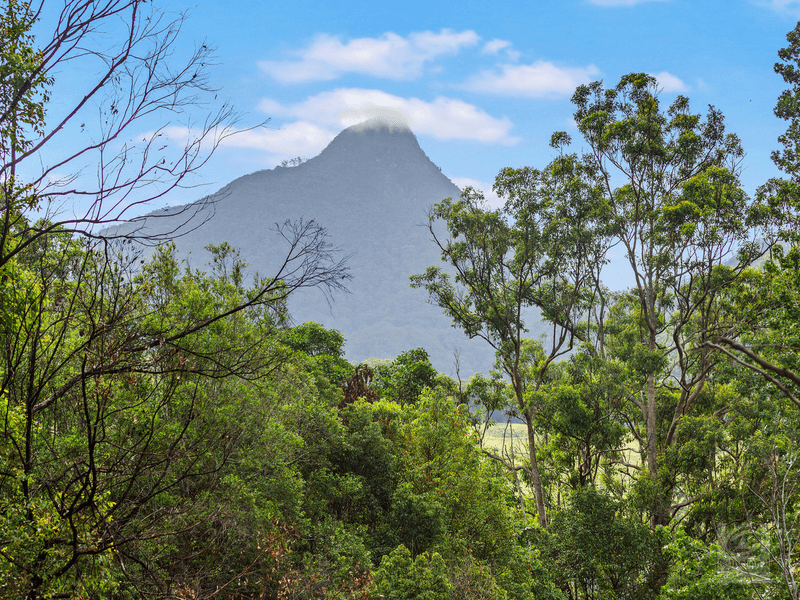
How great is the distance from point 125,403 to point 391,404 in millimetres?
11894

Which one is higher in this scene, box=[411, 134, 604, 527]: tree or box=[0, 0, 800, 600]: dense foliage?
box=[411, 134, 604, 527]: tree

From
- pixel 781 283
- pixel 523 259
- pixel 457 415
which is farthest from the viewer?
pixel 523 259

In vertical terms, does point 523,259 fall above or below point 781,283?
above

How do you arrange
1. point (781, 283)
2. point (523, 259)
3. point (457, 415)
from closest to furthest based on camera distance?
point (781, 283) < point (457, 415) < point (523, 259)

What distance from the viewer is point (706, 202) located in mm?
19172

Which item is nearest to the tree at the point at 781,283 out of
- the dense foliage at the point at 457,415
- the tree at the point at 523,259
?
the dense foliage at the point at 457,415

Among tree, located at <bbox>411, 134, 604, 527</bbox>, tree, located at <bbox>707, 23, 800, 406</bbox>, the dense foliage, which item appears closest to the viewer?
the dense foliage

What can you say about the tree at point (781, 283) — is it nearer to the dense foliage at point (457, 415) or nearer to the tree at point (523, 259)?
the dense foliage at point (457, 415)

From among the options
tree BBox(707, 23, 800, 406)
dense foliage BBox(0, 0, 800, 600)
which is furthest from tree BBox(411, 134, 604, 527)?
tree BBox(707, 23, 800, 406)

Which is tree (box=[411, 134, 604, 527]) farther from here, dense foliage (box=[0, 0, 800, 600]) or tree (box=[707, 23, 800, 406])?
tree (box=[707, 23, 800, 406])

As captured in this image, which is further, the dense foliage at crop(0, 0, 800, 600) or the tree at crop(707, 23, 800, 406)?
the tree at crop(707, 23, 800, 406)

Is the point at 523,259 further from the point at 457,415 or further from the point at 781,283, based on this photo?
the point at 781,283

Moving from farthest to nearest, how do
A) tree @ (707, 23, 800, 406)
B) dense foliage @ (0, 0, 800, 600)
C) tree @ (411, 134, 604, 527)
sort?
tree @ (411, 134, 604, 527)
tree @ (707, 23, 800, 406)
dense foliage @ (0, 0, 800, 600)

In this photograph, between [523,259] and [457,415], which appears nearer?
[457,415]
